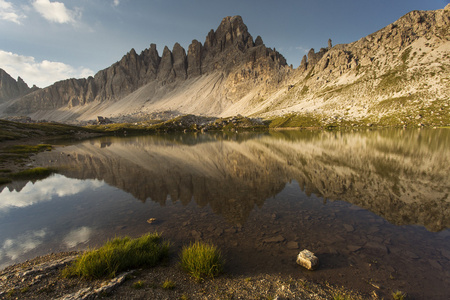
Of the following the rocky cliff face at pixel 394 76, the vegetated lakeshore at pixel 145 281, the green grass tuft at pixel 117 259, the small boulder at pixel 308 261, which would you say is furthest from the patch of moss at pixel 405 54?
the green grass tuft at pixel 117 259

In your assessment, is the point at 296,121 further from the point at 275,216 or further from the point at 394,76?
the point at 275,216

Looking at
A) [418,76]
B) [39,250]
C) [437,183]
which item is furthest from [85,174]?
[418,76]

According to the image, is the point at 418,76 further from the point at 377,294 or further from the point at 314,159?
the point at 377,294

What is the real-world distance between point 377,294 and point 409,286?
1783mm

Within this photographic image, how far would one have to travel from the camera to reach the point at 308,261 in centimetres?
1044

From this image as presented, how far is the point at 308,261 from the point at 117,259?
976 cm

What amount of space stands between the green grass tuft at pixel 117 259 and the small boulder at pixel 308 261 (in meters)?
7.46

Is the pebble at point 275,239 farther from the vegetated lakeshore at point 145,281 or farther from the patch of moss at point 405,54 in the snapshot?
the patch of moss at point 405,54

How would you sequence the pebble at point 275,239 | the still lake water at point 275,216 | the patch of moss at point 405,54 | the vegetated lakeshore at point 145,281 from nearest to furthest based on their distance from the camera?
the vegetated lakeshore at point 145,281, the still lake water at point 275,216, the pebble at point 275,239, the patch of moss at point 405,54

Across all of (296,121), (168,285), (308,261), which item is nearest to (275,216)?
(308,261)

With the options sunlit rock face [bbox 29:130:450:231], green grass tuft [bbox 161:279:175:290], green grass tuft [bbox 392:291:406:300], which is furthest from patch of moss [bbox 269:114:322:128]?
green grass tuft [bbox 161:279:175:290]

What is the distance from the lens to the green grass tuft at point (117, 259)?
30.1ft

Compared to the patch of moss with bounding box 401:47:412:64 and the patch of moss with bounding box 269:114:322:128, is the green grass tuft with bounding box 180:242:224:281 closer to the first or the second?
the patch of moss with bounding box 269:114:322:128

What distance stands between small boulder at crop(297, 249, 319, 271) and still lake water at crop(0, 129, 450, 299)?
1.08ft
